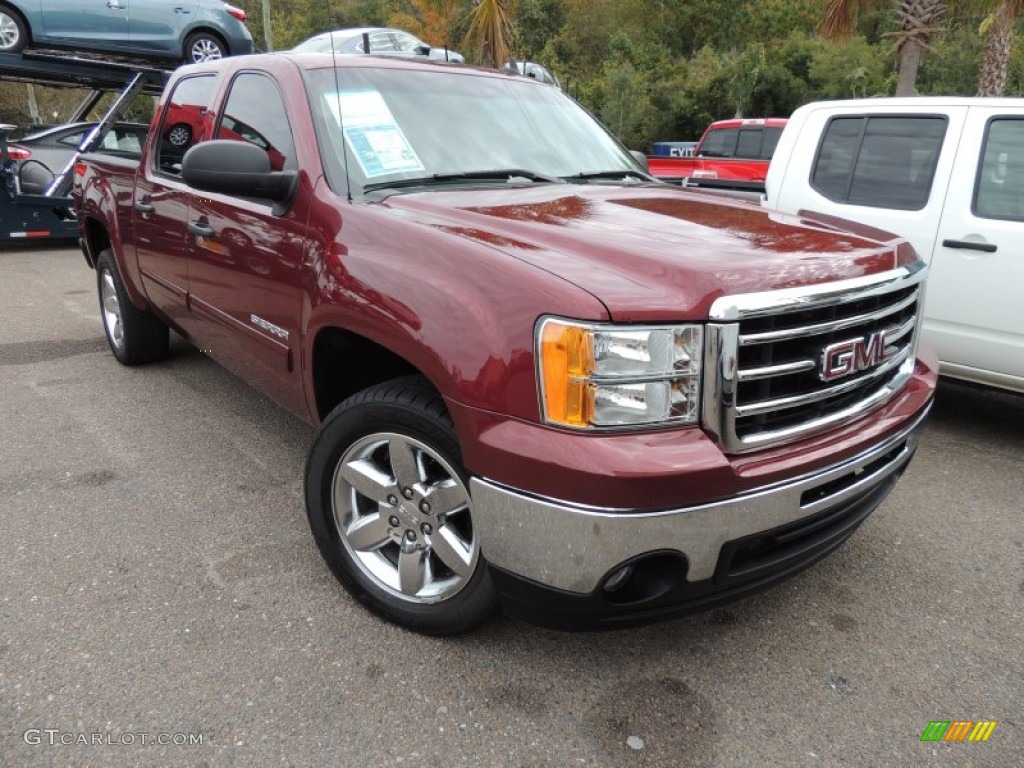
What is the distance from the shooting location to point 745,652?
8.23 ft

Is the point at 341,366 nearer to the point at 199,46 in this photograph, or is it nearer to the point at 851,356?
the point at 851,356

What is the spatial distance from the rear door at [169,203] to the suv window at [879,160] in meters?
3.65

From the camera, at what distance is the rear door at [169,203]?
3756mm

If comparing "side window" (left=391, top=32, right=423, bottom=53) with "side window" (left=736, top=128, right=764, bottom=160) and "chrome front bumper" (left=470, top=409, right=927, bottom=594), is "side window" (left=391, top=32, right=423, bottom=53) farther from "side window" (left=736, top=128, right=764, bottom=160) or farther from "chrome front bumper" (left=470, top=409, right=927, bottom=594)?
"chrome front bumper" (left=470, top=409, right=927, bottom=594)

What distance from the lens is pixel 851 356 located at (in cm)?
222

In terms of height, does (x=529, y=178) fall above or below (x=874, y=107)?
below

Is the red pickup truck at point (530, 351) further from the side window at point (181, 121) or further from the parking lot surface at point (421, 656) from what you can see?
the side window at point (181, 121)

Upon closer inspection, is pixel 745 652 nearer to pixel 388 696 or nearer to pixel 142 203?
pixel 388 696

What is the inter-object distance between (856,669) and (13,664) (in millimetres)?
2600

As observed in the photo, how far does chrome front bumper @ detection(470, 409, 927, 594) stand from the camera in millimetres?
1894

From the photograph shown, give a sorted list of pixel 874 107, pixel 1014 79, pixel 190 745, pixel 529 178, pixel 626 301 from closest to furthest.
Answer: pixel 626 301 → pixel 190 745 → pixel 529 178 → pixel 874 107 → pixel 1014 79

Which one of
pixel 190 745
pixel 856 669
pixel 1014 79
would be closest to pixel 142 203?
pixel 190 745

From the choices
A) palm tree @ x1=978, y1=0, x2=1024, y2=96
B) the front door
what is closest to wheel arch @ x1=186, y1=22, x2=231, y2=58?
the front door

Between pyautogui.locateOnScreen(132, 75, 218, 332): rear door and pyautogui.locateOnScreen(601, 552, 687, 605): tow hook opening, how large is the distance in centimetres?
271
